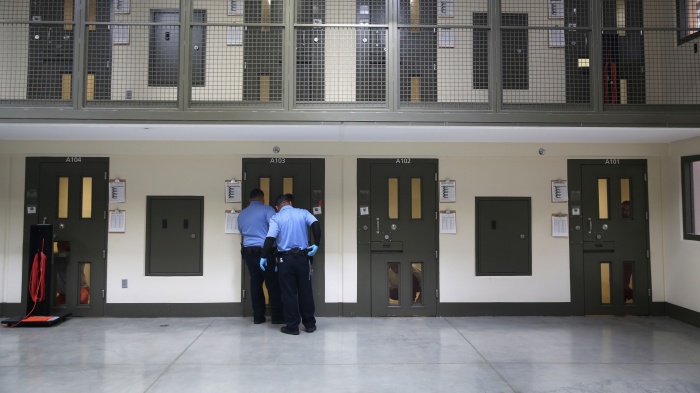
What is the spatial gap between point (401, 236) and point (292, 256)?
67.7 inches

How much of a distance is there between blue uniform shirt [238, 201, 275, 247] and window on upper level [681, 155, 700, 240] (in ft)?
18.1

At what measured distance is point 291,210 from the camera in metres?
5.99

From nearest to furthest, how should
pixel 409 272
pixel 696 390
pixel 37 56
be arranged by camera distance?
pixel 696 390
pixel 37 56
pixel 409 272

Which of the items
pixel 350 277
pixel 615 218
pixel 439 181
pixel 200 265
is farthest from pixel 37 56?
pixel 615 218

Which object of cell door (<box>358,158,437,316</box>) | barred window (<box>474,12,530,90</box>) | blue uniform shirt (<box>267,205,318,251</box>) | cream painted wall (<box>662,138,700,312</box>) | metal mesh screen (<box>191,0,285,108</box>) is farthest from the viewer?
cell door (<box>358,158,437,316</box>)

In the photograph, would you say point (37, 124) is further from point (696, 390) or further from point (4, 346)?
point (696, 390)

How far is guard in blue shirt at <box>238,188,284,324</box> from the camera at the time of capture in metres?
6.30

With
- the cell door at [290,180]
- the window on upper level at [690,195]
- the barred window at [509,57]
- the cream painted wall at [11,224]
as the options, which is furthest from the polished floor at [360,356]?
the barred window at [509,57]

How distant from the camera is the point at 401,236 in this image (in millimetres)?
6883

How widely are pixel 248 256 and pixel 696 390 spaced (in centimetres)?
484

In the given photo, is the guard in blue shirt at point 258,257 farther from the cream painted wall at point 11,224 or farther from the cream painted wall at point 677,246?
the cream painted wall at point 677,246

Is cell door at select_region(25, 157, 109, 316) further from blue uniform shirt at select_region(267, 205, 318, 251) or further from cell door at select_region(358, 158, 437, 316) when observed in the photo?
cell door at select_region(358, 158, 437, 316)

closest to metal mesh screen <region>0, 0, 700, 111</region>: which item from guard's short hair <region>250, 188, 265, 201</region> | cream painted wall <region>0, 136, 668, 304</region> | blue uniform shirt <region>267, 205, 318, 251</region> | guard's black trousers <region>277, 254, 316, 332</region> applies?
cream painted wall <region>0, 136, 668, 304</region>

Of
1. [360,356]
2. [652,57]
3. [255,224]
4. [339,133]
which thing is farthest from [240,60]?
[652,57]
